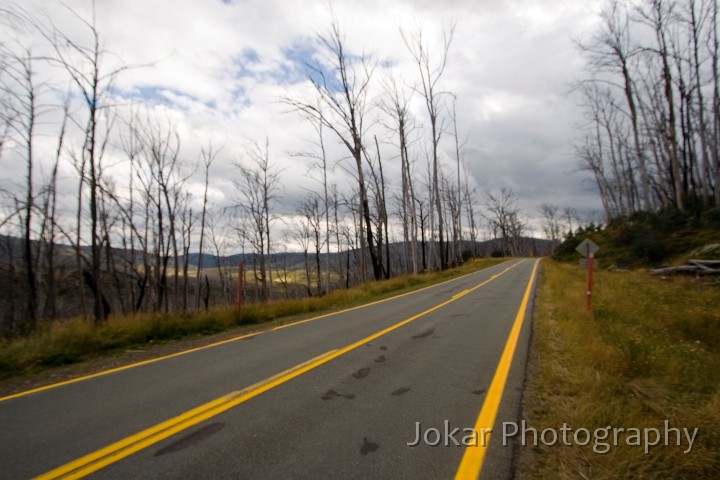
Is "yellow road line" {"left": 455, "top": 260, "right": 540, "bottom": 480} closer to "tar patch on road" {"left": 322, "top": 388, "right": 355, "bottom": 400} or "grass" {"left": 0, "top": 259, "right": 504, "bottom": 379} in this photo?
"tar patch on road" {"left": 322, "top": 388, "right": 355, "bottom": 400}

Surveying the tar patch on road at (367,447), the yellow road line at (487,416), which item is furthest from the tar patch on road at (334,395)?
the yellow road line at (487,416)

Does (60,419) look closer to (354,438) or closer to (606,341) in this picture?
(354,438)

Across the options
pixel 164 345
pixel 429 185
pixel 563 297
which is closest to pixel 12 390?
pixel 164 345

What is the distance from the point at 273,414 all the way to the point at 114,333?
559 centimetres

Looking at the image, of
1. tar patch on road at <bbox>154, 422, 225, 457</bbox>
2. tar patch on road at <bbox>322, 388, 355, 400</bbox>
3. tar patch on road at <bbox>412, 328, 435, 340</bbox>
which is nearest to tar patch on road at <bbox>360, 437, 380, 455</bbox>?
tar patch on road at <bbox>322, 388, 355, 400</bbox>

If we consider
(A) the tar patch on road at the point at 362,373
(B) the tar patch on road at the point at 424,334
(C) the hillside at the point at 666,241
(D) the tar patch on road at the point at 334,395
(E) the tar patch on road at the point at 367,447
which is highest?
(C) the hillside at the point at 666,241

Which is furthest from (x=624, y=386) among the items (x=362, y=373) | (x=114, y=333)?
(x=114, y=333)

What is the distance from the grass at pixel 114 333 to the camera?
5.38 metres

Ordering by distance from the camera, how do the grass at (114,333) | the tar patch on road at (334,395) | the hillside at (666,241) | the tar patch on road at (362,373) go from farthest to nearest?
the hillside at (666,241) → the grass at (114,333) → the tar patch on road at (362,373) → the tar patch on road at (334,395)

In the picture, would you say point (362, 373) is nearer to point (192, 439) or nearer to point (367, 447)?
point (367, 447)

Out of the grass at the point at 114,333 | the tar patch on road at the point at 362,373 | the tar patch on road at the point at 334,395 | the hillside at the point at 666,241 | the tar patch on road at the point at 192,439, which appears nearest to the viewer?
the tar patch on road at the point at 192,439

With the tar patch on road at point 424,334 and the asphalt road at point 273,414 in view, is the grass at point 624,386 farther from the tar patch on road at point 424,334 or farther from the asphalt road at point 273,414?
the tar patch on road at point 424,334

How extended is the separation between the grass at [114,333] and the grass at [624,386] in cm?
714

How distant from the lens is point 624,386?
3758mm
